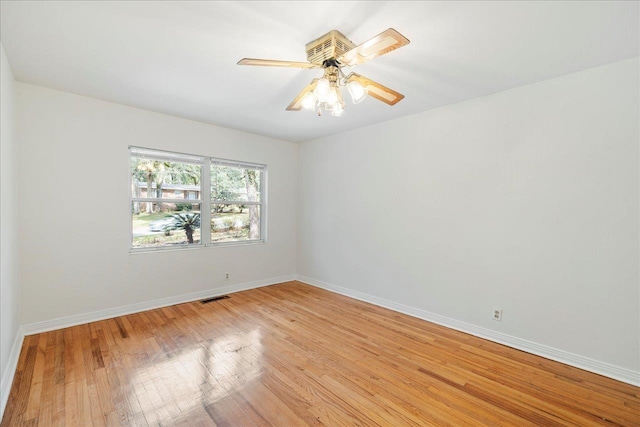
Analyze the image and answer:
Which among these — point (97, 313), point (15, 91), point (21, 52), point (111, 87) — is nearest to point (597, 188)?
point (111, 87)

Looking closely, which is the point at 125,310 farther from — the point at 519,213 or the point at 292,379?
the point at 519,213

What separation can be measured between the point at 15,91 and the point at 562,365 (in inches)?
223

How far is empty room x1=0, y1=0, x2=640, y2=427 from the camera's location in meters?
1.82

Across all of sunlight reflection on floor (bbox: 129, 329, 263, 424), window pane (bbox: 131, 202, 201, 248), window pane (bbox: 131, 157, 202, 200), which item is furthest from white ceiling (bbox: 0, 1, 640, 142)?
sunlight reflection on floor (bbox: 129, 329, 263, 424)

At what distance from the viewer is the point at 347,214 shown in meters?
4.29

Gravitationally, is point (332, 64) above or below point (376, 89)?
above

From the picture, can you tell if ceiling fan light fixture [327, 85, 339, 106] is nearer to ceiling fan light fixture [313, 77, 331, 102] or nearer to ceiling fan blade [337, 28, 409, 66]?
ceiling fan light fixture [313, 77, 331, 102]

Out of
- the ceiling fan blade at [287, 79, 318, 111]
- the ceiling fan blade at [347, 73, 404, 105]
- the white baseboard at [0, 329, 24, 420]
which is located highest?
the ceiling fan blade at [347, 73, 404, 105]

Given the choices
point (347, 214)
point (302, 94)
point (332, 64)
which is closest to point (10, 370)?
point (302, 94)

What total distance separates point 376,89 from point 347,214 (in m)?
2.41

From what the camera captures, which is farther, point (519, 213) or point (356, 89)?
point (519, 213)

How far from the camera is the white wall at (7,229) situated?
1.95m

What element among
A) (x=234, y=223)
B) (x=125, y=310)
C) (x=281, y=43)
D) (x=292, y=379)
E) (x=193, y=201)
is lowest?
(x=292, y=379)

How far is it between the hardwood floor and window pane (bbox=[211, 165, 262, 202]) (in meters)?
1.95
